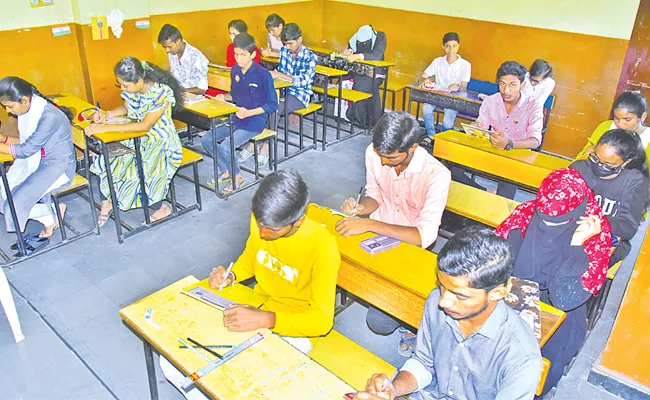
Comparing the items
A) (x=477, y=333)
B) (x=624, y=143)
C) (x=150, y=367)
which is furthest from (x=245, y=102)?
(x=477, y=333)

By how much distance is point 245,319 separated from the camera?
193cm

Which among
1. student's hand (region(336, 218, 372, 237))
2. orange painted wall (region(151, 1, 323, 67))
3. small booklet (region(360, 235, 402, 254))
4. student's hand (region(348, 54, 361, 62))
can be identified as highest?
orange painted wall (region(151, 1, 323, 67))

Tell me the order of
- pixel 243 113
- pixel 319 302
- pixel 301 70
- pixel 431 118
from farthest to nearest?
pixel 431 118, pixel 301 70, pixel 243 113, pixel 319 302

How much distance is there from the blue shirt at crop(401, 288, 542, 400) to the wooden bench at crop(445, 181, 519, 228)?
177 cm

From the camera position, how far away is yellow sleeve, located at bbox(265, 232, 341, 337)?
2.03 metres

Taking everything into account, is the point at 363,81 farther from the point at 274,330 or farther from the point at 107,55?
the point at 274,330

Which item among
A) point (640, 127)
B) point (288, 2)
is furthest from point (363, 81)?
point (640, 127)

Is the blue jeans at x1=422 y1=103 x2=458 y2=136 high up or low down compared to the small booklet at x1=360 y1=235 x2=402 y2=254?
down

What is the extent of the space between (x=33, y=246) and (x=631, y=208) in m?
4.24

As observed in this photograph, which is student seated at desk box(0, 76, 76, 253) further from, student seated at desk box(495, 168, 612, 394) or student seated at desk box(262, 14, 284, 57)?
student seated at desk box(262, 14, 284, 57)

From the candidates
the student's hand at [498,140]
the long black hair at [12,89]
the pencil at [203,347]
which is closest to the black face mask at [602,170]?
the student's hand at [498,140]

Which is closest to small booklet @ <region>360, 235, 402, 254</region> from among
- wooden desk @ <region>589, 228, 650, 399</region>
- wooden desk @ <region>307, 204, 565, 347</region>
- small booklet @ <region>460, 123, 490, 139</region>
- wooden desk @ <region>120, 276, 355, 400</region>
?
wooden desk @ <region>307, 204, 565, 347</region>

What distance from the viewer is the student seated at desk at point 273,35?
6516 mm

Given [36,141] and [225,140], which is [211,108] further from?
[36,141]
